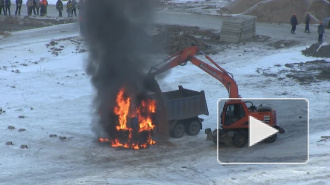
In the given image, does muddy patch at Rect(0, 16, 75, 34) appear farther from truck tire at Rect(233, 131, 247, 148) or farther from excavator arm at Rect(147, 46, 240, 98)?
truck tire at Rect(233, 131, 247, 148)

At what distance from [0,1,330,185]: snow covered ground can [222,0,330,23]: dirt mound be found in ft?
30.5

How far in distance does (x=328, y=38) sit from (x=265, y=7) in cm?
781

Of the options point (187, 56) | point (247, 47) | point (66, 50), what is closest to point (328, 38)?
point (247, 47)

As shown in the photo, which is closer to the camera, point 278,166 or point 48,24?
point 278,166

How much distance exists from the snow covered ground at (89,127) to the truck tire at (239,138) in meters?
0.87

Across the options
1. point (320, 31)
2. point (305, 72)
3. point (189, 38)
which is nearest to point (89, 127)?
point (305, 72)

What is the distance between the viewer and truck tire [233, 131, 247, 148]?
856 inches

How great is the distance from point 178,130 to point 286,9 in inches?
1148

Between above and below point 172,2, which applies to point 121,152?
below

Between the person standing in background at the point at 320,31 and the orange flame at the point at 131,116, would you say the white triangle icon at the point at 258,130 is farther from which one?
the person standing in background at the point at 320,31

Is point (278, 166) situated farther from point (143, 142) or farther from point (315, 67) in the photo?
point (315, 67)

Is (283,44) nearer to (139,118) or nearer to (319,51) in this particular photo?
(319,51)

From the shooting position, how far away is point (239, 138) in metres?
21.8

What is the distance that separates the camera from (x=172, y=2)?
61.2 m
